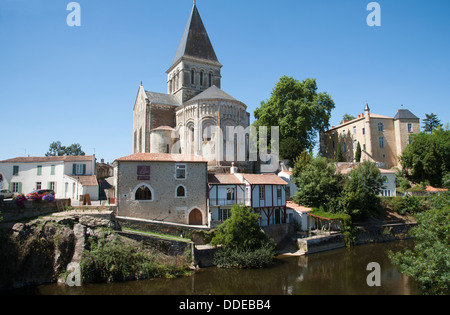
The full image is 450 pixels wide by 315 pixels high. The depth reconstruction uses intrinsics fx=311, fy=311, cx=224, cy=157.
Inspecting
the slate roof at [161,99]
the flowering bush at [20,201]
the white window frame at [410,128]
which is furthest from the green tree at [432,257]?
the slate roof at [161,99]

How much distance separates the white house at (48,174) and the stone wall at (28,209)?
5044 mm

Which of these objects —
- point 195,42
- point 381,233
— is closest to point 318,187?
point 381,233

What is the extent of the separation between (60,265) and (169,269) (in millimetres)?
5376

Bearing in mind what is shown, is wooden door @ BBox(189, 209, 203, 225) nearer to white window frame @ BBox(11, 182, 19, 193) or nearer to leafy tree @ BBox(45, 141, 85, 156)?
white window frame @ BBox(11, 182, 19, 193)

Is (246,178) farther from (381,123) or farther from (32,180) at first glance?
(381,123)

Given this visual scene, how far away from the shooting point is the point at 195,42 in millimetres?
39719

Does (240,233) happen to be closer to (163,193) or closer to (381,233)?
(163,193)

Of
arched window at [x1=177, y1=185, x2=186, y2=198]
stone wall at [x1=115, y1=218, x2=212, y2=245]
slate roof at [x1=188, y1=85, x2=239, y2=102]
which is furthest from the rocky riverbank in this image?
slate roof at [x1=188, y1=85, x2=239, y2=102]

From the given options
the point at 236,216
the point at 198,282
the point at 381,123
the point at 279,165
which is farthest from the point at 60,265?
the point at 381,123

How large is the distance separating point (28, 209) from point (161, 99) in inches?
796

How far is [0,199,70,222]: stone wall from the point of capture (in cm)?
1686

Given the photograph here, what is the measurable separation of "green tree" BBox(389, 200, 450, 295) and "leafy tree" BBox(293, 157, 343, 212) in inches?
430

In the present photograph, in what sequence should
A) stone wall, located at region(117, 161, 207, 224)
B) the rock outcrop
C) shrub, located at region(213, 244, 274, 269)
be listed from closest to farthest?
the rock outcrop
shrub, located at region(213, 244, 274, 269)
stone wall, located at region(117, 161, 207, 224)
